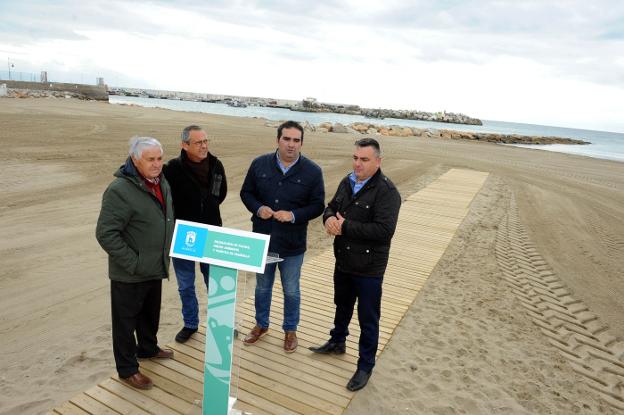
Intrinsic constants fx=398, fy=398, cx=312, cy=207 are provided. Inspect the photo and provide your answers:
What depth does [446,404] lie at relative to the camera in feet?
11.3

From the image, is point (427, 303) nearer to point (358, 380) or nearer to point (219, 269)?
point (358, 380)

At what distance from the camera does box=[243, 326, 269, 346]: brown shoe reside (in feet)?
12.9

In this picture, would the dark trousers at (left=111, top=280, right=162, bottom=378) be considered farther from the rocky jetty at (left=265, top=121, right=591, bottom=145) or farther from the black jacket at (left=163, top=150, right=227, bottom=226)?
the rocky jetty at (left=265, top=121, right=591, bottom=145)

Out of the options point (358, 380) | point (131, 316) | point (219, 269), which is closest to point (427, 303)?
point (358, 380)

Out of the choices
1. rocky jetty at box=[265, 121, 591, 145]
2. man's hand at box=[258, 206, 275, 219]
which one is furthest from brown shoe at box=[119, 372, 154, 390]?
rocky jetty at box=[265, 121, 591, 145]

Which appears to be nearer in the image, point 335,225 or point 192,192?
point 335,225

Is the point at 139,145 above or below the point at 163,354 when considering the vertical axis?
above

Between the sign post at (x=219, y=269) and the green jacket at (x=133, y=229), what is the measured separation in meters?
0.54

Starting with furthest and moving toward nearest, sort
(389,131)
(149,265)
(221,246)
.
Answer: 1. (389,131)
2. (149,265)
3. (221,246)

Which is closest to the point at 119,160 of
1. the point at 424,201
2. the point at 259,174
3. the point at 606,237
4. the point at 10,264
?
the point at 10,264

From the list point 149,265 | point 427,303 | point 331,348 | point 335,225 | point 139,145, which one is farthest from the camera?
point 427,303

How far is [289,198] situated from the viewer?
3.54m

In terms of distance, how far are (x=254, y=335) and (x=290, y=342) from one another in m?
0.39

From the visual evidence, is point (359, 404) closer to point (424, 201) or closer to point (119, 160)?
point (424, 201)
